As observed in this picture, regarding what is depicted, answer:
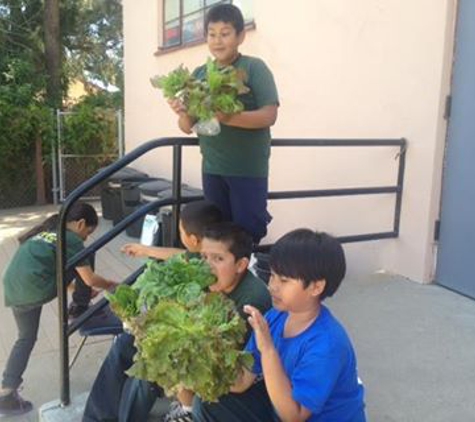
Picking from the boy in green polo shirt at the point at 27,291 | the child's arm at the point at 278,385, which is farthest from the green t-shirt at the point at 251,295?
the boy in green polo shirt at the point at 27,291

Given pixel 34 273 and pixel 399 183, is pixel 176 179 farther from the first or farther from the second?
pixel 399 183

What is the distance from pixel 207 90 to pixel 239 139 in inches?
14.7

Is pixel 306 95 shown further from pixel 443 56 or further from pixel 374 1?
pixel 443 56

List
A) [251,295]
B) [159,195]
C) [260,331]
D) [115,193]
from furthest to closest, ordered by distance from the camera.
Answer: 1. [115,193]
2. [159,195]
3. [251,295]
4. [260,331]

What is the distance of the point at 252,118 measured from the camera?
8.51 feet

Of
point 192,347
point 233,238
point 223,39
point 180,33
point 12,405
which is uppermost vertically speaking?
point 180,33

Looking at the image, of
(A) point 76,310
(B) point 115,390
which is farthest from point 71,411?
(A) point 76,310

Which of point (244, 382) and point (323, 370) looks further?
point (244, 382)

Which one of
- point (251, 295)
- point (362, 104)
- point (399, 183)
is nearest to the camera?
point (251, 295)

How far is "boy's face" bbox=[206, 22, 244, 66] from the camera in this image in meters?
2.64

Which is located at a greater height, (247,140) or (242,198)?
(247,140)

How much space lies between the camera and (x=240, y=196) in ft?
9.19

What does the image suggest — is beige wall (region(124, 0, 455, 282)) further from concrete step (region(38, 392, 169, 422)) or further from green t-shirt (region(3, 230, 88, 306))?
green t-shirt (region(3, 230, 88, 306))

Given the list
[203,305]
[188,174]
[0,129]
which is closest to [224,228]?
[203,305]
